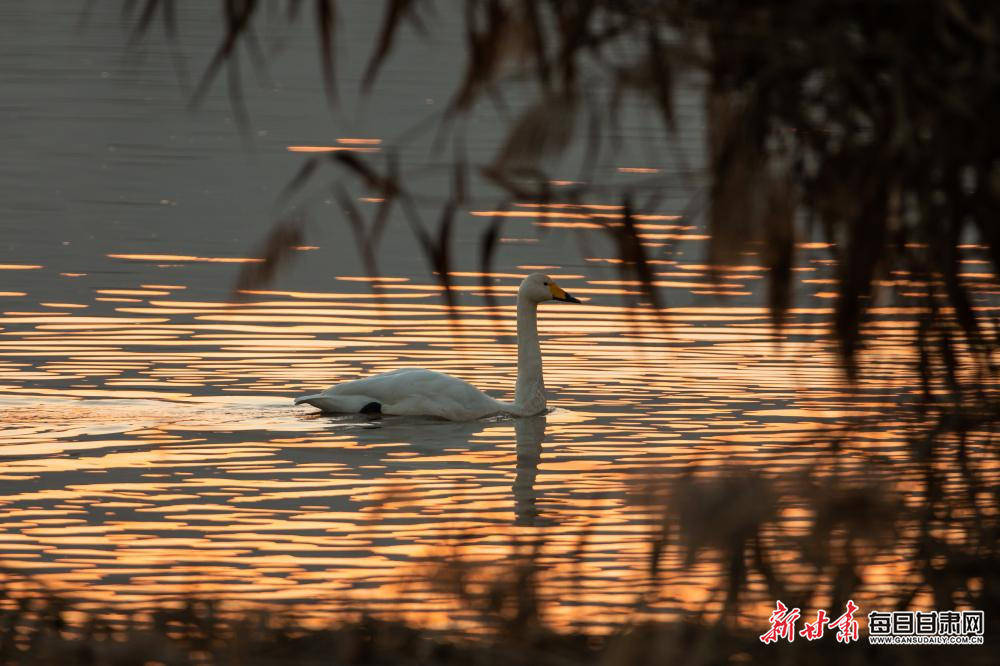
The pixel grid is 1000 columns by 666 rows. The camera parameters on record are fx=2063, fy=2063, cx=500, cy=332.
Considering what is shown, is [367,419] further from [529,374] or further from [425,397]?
[529,374]

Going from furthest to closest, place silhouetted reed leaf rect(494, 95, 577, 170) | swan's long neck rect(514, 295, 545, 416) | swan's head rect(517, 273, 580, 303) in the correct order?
1. swan's head rect(517, 273, 580, 303)
2. swan's long neck rect(514, 295, 545, 416)
3. silhouetted reed leaf rect(494, 95, 577, 170)

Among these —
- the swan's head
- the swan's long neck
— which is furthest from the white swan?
the swan's head

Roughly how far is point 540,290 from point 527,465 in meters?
2.90

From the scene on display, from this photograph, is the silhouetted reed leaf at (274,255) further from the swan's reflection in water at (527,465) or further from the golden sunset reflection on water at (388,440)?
the swan's reflection in water at (527,465)

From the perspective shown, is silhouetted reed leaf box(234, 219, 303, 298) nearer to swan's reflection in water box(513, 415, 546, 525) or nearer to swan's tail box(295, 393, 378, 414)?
swan's reflection in water box(513, 415, 546, 525)

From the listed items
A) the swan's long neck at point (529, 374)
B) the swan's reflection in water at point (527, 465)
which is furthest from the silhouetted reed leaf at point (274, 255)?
the swan's long neck at point (529, 374)

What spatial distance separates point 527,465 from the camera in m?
11.5

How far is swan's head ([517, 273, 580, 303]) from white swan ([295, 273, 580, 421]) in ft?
3.00

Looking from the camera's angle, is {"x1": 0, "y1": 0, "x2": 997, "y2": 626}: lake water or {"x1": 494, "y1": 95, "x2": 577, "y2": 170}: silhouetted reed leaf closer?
{"x1": 494, "y1": 95, "x2": 577, "y2": 170}: silhouetted reed leaf

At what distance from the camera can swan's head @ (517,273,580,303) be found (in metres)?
14.1

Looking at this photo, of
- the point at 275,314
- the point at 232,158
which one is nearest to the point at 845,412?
the point at 275,314

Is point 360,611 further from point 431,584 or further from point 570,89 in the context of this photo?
point 570,89

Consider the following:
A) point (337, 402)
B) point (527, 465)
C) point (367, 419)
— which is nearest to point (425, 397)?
point (367, 419)

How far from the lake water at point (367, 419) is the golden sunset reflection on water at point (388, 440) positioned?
0.03m
